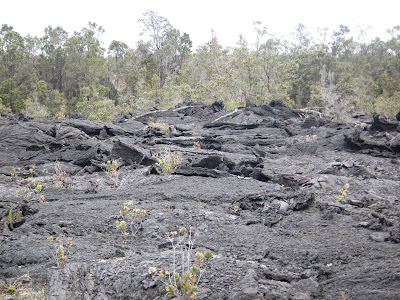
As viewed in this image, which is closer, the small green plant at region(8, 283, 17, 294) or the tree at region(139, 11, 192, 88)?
the small green plant at region(8, 283, 17, 294)

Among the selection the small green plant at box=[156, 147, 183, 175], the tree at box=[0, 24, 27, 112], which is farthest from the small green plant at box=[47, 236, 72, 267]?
the tree at box=[0, 24, 27, 112]

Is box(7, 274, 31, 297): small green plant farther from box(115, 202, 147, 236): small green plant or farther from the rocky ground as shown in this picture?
box(115, 202, 147, 236): small green plant

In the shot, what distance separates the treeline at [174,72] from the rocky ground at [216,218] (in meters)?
13.2

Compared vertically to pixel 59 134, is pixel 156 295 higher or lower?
lower

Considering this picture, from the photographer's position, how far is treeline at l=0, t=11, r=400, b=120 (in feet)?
79.4

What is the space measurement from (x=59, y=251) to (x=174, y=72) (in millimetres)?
37510

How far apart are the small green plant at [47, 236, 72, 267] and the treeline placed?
18713 mm

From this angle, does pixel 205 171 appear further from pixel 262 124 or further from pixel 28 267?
pixel 262 124

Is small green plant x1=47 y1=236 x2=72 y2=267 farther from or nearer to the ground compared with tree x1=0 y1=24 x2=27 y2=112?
nearer to the ground

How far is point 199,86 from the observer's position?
2423cm

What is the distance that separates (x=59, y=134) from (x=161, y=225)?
830cm

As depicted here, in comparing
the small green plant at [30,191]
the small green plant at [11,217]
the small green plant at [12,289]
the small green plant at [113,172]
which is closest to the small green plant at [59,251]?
the small green plant at [12,289]

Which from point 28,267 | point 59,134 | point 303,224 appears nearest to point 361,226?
point 303,224

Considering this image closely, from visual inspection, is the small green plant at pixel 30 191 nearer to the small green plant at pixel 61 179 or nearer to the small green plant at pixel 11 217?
the small green plant at pixel 61 179
